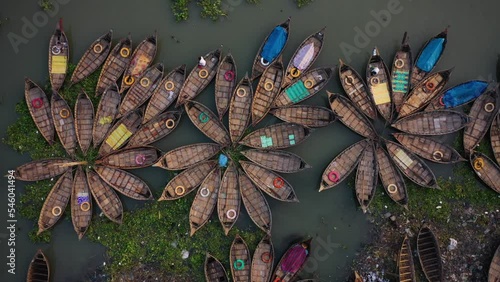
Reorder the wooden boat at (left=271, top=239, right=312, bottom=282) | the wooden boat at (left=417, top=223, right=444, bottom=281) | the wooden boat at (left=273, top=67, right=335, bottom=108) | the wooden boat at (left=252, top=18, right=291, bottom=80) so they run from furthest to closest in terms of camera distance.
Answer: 1. the wooden boat at (left=252, top=18, right=291, bottom=80)
2. the wooden boat at (left=273, top=67, right=335, bottom=108)
3. the wooden boat at (left=417, top=223, right=444, bottom=281)
4. the wooden boat at (left=271, top=239, right=312, bottom=282)

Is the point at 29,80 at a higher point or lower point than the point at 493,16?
higher

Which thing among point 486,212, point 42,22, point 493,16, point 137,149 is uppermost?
point 42,22

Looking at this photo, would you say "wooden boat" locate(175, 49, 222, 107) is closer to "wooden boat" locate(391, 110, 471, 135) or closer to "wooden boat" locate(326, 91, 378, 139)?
"wooden boat" locate(326, 91, 378, 139)

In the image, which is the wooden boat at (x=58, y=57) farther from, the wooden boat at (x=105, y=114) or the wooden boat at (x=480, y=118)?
the wooden boat at (x=480, y=118)

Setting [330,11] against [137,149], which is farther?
[330,11]

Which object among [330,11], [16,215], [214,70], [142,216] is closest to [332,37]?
Answer: [330,11]

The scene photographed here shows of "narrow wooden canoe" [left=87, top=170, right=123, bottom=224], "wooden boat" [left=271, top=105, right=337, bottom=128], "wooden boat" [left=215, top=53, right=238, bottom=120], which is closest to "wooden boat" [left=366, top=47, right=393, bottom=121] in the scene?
"wooden boat" [left=271, top=105, right=337, bottom=128]

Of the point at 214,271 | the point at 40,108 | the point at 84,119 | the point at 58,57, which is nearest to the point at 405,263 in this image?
the point at 214,271

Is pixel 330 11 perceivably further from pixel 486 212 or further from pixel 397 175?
pixel 486 212
